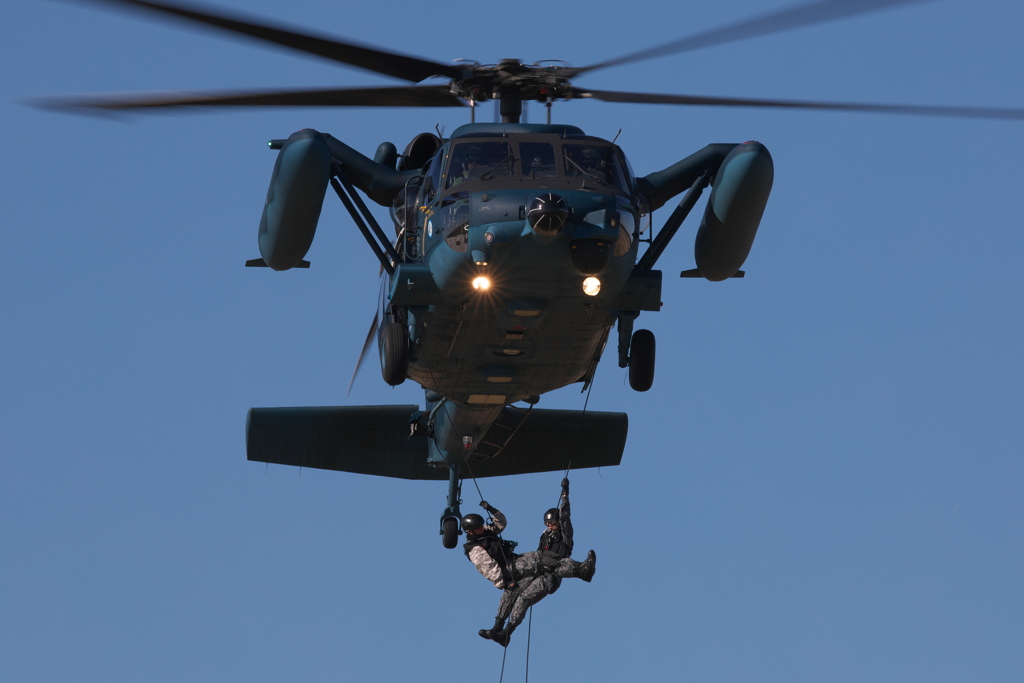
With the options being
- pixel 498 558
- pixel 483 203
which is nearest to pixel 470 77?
pixel 483 203

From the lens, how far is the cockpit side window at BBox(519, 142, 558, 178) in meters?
20.1

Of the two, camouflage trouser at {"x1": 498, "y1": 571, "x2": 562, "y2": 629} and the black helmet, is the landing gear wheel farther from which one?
camouflage trouser at {"x1": 498, "y1": 571, "x2": 562, "y2": 629}

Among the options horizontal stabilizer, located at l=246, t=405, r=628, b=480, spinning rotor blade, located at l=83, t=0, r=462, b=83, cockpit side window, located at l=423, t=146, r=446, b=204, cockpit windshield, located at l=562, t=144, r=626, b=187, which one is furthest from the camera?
horizontal stabilizer, located at l=246, t=405, r=628, b=480

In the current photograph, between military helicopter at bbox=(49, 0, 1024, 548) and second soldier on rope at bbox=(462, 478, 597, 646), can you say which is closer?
military helicopter at bbox=(49, 0, 1024, 548)

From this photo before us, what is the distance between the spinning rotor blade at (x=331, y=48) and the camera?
52.5ft

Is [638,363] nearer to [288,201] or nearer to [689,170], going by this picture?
[689,170]

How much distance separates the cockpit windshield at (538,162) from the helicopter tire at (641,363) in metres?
2.57

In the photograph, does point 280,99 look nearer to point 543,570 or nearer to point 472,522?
point 472,522

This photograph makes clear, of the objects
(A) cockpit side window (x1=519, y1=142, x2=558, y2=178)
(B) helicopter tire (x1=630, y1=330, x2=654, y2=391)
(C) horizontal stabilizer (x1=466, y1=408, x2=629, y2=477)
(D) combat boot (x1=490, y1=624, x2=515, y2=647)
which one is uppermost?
(C) horizontal stabilizer (x1=466, y1=408, x2=629, y2=477)

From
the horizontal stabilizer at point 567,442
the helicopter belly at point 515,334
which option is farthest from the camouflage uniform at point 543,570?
the horizontal stabilizer at point 567,442

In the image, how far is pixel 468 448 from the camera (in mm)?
25719

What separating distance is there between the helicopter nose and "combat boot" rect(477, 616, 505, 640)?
6135 mm

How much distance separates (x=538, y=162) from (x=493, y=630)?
21.5 ft

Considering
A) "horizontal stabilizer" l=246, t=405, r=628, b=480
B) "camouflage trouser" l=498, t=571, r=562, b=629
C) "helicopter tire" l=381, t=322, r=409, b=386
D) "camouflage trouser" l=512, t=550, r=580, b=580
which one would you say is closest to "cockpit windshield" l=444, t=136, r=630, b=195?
"helicopter tire" l=381, t=322, r=409, b=386
